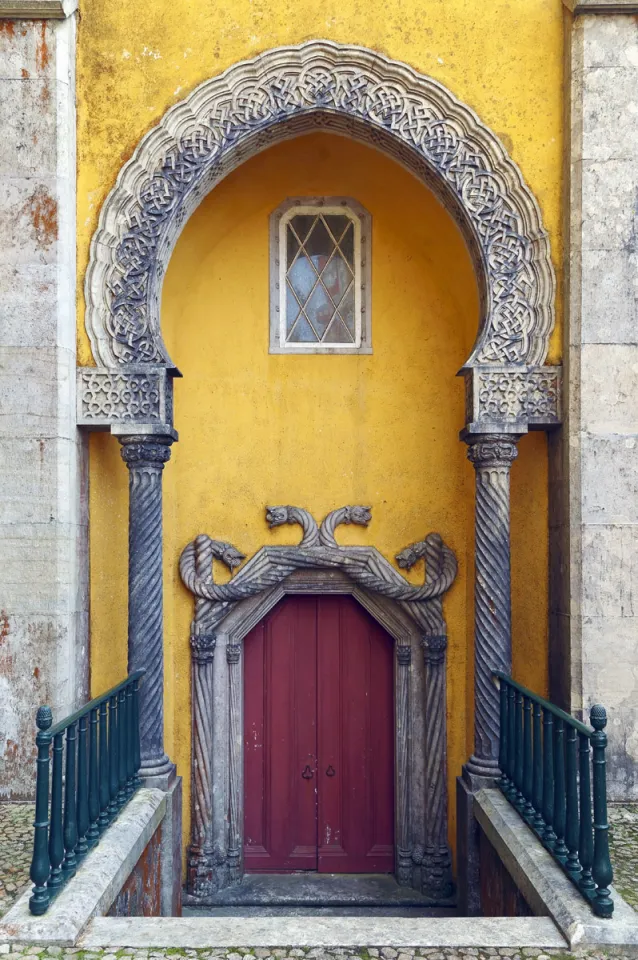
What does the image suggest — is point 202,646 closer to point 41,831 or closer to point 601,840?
point 41,831

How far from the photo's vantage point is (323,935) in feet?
11.8

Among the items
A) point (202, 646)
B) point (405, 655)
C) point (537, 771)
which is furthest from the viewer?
point (405, 655)

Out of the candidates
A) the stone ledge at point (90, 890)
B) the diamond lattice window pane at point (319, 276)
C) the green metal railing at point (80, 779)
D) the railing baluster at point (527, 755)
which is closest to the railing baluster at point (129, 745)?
the green metal railing at point (80, 779)

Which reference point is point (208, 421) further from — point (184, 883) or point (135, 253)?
point (184, 883)

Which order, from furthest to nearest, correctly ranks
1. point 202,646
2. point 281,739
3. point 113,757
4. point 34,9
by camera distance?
point 281,739
point 202,646
point 34,9
point 113,757

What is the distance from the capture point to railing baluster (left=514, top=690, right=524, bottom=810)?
4797mm

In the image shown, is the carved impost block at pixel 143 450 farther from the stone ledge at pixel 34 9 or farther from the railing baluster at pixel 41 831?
the stone ledge at pixel 34 9

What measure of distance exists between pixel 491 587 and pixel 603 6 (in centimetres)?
361

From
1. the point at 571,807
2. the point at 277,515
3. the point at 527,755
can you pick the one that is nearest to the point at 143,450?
the point at 277,515

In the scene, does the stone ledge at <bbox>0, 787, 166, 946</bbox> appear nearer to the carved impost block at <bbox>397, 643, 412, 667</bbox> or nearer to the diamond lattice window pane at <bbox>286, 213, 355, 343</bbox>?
the carved impost block at <bbox>397, 643, 412, 667</bbox>

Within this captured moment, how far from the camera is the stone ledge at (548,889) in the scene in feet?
11.3

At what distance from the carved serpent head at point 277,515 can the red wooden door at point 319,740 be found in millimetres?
679

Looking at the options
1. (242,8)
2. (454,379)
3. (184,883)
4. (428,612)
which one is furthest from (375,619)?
(242,8)

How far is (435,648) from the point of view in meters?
6.18
